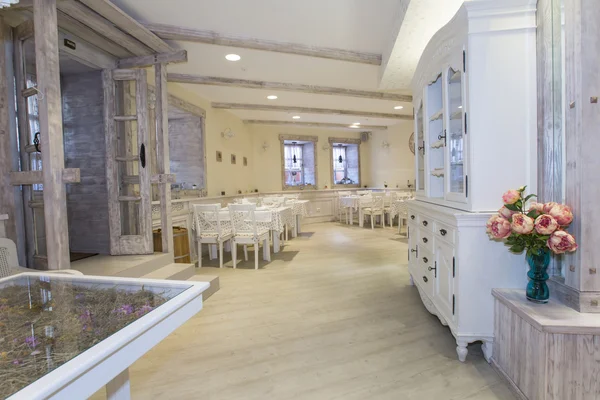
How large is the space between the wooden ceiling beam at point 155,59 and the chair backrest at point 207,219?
1.83 meters

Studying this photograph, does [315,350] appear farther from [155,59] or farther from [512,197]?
[155,59]

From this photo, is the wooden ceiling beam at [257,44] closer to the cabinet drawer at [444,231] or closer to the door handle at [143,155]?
the door handle at [143,155]

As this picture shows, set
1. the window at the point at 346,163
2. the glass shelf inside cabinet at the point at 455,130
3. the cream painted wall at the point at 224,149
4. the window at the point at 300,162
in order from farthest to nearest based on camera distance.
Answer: the window at the point at 346,163
the window at the point at 300,162
the cream painted wall at the point at 224,149
the glass shelf inside cabinet at the point at 455,130

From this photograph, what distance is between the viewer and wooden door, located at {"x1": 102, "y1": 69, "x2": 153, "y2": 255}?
3434mm

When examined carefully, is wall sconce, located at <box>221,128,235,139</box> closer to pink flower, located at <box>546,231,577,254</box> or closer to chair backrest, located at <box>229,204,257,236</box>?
chair backrest, located at <box>229,204,257,236</box>

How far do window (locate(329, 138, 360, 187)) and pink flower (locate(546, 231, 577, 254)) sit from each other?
804 cm

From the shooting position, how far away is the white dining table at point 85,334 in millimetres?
687

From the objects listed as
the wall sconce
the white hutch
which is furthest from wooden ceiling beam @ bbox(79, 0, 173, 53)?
the wall sconce

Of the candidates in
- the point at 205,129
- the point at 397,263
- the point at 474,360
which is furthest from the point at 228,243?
the point at 474,360

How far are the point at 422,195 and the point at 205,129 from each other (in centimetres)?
397

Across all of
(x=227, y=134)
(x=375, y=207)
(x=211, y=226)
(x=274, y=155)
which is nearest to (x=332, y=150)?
(x=274, y=155)

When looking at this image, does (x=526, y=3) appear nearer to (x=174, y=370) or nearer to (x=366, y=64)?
(x=366, y=64)

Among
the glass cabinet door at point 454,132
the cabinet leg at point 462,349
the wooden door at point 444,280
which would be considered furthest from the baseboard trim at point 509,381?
the glass cabinet door at point 454,132

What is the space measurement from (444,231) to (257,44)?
272 centimetres
